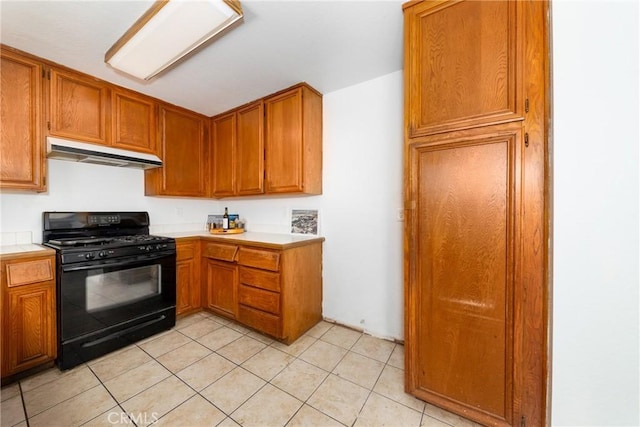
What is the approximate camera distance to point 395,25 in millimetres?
1556

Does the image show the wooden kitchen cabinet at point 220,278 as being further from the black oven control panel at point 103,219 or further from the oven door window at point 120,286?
the black oven control panel at point 103,219

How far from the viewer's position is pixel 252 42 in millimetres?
1702

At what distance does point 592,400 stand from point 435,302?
68 cm

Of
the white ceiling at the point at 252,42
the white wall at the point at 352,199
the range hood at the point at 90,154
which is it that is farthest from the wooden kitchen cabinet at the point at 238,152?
the range hood at the point at 90,154

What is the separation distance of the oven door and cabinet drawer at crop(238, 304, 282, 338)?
2.33 feet

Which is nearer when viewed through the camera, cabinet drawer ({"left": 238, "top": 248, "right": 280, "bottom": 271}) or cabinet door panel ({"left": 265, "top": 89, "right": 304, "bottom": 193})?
cabinet drawer ({"left": 238, "top": 248, "right": 280, "bottom": 271})

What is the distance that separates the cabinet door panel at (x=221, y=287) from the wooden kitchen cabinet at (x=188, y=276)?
0.11m

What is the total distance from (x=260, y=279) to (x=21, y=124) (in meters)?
2.18

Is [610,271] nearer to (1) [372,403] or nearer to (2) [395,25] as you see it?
(1) [372,403]

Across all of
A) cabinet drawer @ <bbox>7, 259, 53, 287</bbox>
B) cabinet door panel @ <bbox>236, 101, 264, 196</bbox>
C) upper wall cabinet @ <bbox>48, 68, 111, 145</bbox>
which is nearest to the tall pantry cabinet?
cabinet door panel @ <bbox>236, 101, 264, 196</bbox>

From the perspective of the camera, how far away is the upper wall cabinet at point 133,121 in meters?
2.28

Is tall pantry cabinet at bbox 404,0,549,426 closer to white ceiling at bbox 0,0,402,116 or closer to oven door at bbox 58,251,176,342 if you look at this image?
white ceiling at bbox 0,0,402,116

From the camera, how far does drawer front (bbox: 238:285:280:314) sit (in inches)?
82.0

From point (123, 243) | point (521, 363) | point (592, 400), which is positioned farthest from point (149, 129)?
point (592, 400)
